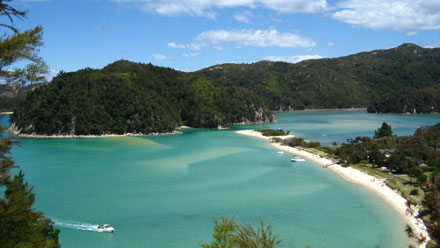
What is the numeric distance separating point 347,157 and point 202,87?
278 feet

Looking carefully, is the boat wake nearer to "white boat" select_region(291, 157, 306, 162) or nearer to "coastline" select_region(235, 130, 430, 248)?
"coastline" select_region(235, 130, 430, 248)

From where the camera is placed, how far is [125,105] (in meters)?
91.0

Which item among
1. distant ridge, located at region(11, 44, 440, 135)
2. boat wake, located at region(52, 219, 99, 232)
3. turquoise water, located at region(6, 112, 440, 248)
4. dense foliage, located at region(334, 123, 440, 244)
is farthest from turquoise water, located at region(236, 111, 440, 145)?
boat wake, located at region(52, 219, 99, 232)

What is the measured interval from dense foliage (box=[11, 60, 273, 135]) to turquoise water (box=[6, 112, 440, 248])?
30103 millimetres

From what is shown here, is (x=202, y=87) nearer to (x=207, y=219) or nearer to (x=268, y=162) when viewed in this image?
(x=268, y=162)

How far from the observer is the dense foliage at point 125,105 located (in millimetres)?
82562

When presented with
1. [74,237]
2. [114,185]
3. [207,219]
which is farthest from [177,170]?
[74,237]

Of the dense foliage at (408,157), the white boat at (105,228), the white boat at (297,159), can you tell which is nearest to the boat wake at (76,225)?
the white boat at (105,228)

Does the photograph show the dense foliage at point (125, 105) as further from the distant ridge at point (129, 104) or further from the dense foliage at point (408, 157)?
the dense foliage at point (408, 157)

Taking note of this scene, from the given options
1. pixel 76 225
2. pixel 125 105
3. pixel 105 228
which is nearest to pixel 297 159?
pixel 105 228

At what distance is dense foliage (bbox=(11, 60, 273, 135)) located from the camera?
8256 cm

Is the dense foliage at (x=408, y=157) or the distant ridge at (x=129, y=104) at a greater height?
the distant ridge at (x=129, y=104)

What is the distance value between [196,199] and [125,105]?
6597 centimetres

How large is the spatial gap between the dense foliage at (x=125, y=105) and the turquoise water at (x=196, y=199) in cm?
3010
